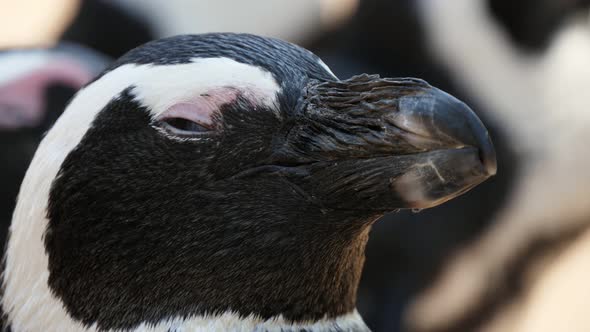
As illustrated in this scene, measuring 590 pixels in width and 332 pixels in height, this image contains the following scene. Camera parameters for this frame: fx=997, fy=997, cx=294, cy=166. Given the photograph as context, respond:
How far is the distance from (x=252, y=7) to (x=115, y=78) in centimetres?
174

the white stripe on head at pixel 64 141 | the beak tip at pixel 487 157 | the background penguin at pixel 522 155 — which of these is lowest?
the background penguin at pixel 522 155

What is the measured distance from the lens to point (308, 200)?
0.84 metres

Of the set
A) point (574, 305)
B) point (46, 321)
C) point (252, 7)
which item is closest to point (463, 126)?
point (46, 321)

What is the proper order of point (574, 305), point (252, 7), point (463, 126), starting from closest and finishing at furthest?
point (463, 126), point (574, 305), point (252, 7)

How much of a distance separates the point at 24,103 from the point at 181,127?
81cm

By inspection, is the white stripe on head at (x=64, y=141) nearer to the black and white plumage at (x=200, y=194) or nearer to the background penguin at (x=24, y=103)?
the black and white plumage at (x=200, y=194)

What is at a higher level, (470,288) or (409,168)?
(409,168)

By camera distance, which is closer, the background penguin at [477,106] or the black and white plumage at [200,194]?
the black and white plumage at [200,194]

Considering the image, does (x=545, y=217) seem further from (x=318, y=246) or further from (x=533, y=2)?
(x=318, y=246)

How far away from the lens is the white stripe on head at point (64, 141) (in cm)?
86

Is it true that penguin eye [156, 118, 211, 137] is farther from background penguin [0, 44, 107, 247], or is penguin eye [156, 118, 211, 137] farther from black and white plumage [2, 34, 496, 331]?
background penguin [0, 44, 107, 247]

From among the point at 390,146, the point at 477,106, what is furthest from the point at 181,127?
the point at 477,106

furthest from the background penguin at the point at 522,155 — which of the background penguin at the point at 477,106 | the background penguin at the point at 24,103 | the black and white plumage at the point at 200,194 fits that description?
the black and white plumage at the point at 200,194

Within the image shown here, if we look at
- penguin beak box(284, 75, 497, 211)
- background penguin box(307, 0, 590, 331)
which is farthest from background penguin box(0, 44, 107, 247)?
penguin beak box(284, 75, 497, 211)
